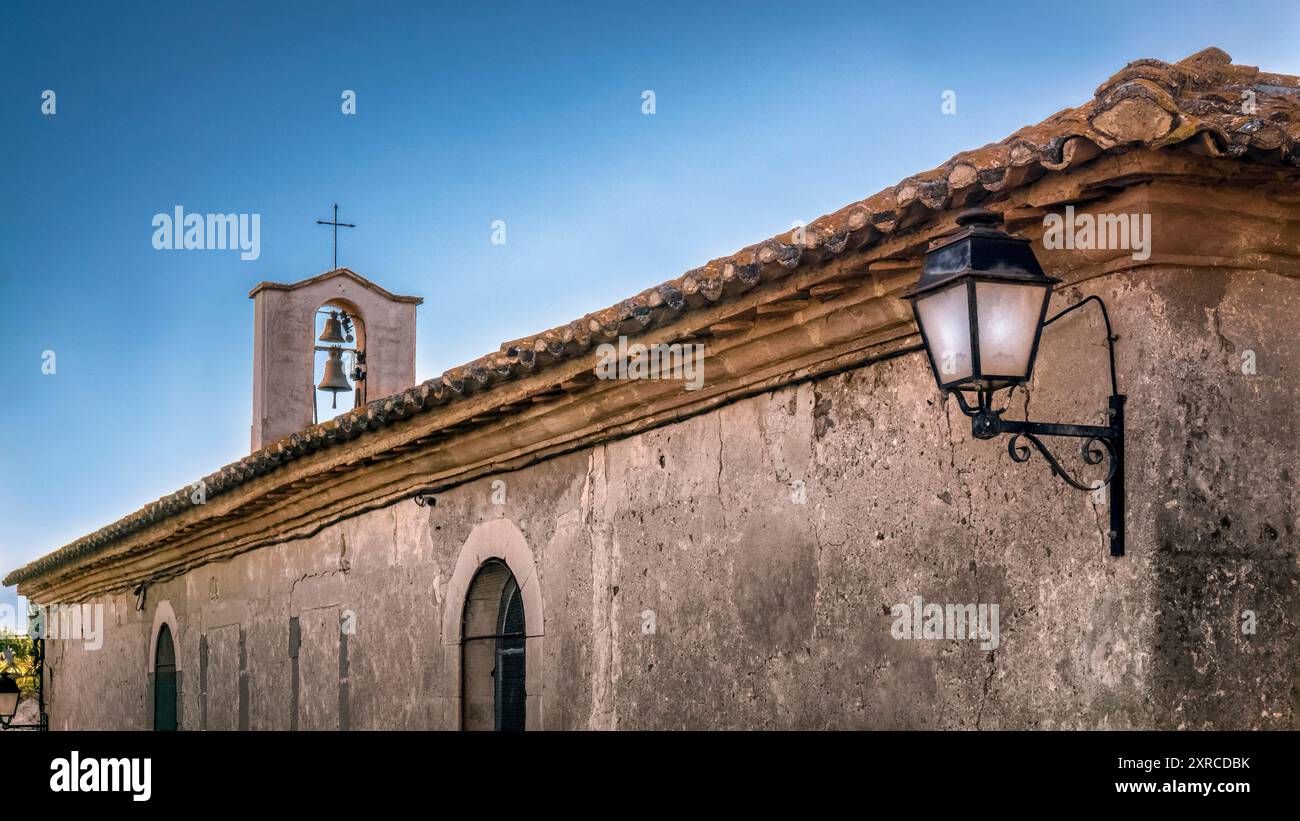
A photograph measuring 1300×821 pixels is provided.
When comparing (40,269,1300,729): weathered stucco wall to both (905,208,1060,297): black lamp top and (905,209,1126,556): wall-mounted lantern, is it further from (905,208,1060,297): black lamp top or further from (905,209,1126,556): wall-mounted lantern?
(905,208,1060,297): black lamp top

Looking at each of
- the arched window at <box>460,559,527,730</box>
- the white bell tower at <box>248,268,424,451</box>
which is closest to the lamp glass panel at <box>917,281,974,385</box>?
the arched window at <box>460,559,527,730</box>

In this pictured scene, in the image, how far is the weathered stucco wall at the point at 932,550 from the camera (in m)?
4.69

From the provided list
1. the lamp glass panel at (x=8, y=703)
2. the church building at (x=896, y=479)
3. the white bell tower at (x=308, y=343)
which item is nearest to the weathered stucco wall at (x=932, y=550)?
the church building at (x=896, y=479)

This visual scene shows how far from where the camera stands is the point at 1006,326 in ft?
15.0

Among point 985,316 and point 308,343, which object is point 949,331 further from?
point 308,343

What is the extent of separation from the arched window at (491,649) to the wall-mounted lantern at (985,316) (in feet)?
15.2

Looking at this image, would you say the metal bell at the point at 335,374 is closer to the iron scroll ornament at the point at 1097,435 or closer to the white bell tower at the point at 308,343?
the white bell tower at the point at 308,343

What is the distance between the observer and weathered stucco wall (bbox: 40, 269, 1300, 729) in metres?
4.69

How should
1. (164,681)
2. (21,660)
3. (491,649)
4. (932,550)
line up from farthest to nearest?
(21,660) → (164,681) → (491,649) → (932,550)

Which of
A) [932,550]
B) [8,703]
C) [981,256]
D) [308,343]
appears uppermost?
[308,343]

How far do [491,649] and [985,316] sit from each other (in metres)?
5.11

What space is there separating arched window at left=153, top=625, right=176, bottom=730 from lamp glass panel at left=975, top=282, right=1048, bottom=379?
40.1 feet

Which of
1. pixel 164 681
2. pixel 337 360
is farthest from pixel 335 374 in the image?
pixel 164 681

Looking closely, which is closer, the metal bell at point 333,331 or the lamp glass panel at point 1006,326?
the lamp glass panel at point 1006,326
